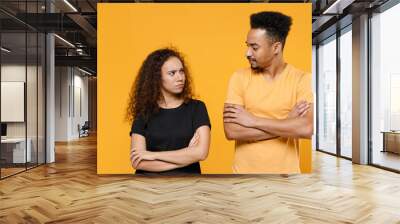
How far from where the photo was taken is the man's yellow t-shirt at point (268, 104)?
197 inches

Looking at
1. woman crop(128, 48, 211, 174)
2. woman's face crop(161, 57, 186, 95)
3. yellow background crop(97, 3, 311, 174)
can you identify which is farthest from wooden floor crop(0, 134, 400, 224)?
→ woman's face crop(161, 57, 186, 95)

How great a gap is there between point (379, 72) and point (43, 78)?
7365mm

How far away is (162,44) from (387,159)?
17.5 feet

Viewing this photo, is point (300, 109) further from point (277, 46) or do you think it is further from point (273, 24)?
point (273, 24)

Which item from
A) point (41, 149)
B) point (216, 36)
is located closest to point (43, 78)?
point (41, 149)

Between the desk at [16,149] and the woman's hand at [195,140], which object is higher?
the woman's hand at [195,140]

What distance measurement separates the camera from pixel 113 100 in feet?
23.8

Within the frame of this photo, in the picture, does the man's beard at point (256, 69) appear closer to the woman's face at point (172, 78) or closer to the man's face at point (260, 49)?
the man's face at point (260, 49)

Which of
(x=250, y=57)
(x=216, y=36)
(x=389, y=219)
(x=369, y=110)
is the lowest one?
(x=389, y=219)

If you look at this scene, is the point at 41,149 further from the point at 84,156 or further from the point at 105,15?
the point at 105,15

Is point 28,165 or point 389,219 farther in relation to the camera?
point 28,165

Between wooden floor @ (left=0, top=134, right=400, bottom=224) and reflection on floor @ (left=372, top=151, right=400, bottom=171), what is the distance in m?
0.74

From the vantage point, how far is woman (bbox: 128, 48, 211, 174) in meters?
4.50

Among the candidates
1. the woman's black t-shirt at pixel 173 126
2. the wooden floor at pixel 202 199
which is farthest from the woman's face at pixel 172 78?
the wooden floor at pixel 202 199
